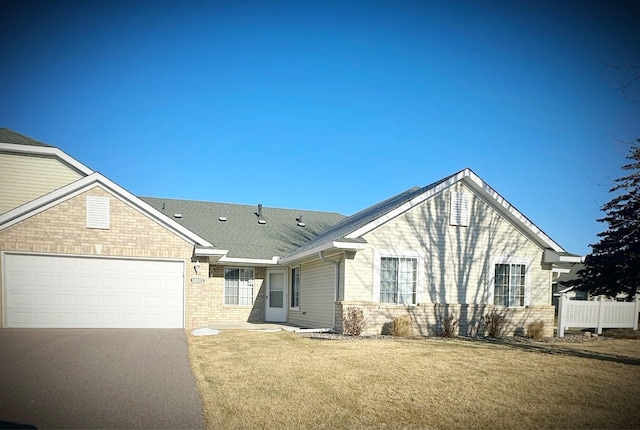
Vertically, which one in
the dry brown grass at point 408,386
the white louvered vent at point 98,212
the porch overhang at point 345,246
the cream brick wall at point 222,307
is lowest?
the cream brick wall at point 222,307

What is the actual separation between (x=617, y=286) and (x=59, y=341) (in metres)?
25.5

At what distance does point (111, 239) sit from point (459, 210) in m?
11.9

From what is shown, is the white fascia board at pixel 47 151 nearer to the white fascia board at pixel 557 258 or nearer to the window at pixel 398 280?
the window at pixel 398 280

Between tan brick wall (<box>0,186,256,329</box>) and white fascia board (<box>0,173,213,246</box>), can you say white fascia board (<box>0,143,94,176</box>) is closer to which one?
white fascia board (<box>0,173,213,246</box>)

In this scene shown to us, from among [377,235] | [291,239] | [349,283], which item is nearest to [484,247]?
[377,235]

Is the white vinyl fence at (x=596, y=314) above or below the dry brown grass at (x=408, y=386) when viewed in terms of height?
below

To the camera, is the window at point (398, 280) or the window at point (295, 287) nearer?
the window at point (398, 280)

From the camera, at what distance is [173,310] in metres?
16.0

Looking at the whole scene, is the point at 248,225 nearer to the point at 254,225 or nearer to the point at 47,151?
the point at 254,225

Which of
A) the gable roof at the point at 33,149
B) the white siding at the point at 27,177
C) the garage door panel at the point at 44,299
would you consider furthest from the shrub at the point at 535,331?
the white siding at the point at 27,177

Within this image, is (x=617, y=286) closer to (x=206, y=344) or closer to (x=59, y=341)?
(x=206, y=344)

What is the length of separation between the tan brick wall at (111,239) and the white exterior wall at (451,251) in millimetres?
5461

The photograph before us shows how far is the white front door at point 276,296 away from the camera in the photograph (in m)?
21.4

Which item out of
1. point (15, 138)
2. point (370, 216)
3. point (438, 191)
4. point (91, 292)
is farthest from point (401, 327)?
point (15, 138)
